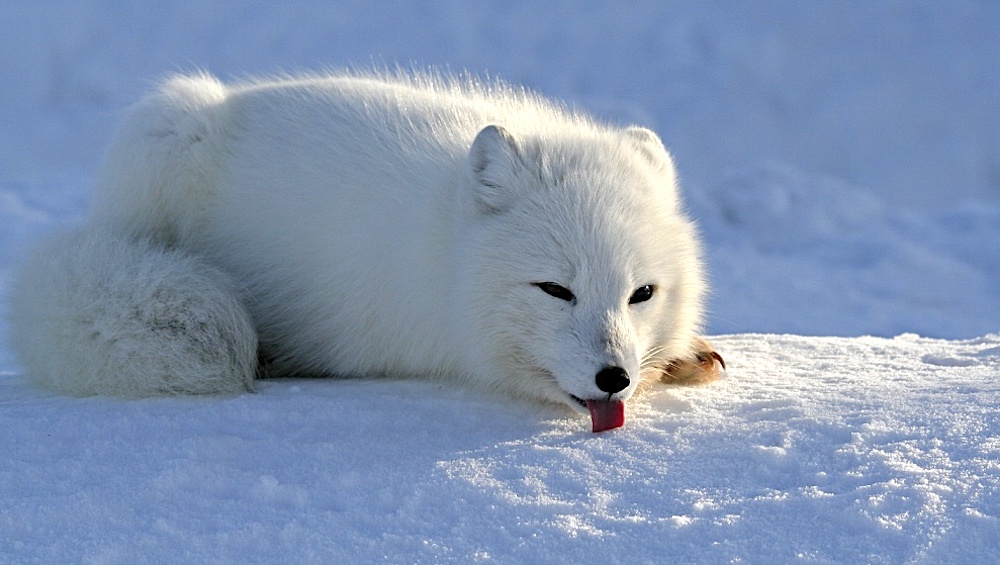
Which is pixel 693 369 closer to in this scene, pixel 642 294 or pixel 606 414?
pixel 642 294

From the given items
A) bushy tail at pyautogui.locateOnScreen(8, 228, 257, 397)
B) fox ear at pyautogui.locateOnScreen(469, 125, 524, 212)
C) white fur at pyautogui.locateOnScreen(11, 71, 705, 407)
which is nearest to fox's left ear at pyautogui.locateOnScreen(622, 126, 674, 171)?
white fur at pyautogui.locateOnScreen(11, 71, 705, 407)

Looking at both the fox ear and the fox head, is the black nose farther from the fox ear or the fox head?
the fox ear

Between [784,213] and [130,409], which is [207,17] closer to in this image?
[784,213]

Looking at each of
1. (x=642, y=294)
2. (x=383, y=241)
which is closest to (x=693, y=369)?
(x=642, y=294)

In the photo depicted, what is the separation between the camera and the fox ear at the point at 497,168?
9.42 feet

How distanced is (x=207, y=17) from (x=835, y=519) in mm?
8407

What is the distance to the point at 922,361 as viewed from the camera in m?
3.47

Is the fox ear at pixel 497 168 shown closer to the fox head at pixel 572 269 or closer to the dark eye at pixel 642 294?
the fox head at pixel 572 269

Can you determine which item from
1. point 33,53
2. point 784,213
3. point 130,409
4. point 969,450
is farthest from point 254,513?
point 33,53

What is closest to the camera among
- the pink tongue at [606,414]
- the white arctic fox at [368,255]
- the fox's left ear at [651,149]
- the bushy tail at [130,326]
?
the pink tongue at [606,414]

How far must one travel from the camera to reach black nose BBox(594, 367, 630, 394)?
2.48 metres

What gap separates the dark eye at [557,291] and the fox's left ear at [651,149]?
72 cm

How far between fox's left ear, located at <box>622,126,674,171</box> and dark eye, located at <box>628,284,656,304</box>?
0.57m

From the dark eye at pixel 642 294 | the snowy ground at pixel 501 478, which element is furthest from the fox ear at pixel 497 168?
the snowy ground at pixel 501 478
